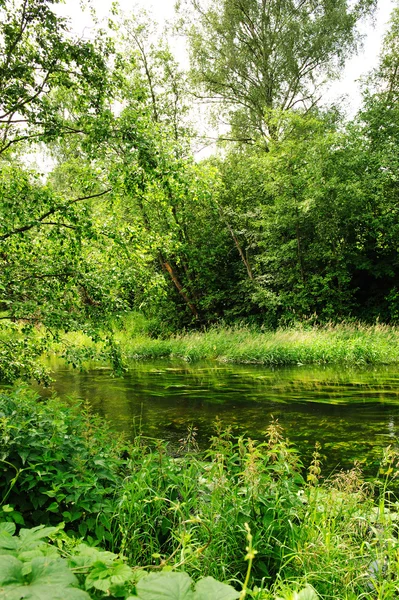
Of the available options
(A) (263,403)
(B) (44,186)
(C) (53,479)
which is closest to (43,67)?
(B) (44,186)

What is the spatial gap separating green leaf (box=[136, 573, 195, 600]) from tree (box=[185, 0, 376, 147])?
22260 millimetres

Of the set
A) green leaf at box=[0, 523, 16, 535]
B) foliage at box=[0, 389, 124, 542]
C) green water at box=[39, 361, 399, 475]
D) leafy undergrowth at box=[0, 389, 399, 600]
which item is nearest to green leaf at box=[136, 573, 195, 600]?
green leaf at box=[0, 523, 16, 535]

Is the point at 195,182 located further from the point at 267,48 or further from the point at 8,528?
the point at 267,48

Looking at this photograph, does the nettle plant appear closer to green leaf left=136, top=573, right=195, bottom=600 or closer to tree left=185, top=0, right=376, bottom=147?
green leaf left=136, top=573, right=195, bottom=600

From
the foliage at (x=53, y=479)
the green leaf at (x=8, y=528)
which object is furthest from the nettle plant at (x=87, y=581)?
the foliage at (x=53, y=479)

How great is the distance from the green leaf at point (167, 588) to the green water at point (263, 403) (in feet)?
14.7

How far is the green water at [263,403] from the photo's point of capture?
6305mm

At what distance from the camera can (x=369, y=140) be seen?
18.6 meters

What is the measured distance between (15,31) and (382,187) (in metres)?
15.0

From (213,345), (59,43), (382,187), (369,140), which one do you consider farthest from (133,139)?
(369,140)

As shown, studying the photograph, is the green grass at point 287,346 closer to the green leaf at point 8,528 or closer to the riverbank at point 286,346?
the riverbank at point 286,346

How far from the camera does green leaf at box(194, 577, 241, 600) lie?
1086 mm

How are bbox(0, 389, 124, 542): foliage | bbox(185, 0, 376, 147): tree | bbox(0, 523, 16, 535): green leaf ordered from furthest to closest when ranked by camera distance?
bbox(185, 0, 376, 147): tree < bbox(0, 389, 124, 542): foliage < bbox(0, 523, 16, 535): green leaf

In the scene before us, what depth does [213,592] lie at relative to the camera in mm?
1107
